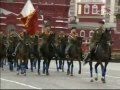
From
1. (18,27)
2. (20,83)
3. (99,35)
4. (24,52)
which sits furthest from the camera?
(18,27)

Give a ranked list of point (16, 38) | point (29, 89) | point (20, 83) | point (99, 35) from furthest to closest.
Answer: point (16, 38) < point (99, 35) < point (20, 83) < point (29, 89)

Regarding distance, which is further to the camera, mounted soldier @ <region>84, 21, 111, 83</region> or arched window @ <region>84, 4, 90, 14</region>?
arched window @ <region>84, 4, 90, 14</region>

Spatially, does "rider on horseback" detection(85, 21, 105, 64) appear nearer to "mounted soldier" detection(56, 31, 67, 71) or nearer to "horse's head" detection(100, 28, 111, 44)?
"horse's head" detection(100, 28, 111, 44)

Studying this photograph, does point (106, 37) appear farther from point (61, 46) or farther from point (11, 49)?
point (11, 49)

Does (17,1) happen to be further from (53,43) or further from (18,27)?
(53,43)

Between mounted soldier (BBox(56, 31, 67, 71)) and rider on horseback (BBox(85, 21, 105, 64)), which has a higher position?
rider on horseback (BBox(85, 21, 105, 64))

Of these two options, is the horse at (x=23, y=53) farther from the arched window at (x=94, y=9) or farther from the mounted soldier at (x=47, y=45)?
the arched window at (x=94, y=9)

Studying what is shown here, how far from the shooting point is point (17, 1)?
77.9m

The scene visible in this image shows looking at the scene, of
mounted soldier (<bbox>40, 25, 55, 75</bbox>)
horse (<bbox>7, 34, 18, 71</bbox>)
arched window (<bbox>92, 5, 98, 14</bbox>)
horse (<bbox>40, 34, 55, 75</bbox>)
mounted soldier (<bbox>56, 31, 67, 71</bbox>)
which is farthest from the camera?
arched window (<bbox>92, 5, 98, 14</bbox>)

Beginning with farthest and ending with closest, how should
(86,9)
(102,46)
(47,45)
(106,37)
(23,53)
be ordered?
(86,9)
(47,45)
(23,53)
(102,46)
(106,37)

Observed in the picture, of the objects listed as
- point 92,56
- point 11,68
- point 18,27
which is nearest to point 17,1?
point 18,27

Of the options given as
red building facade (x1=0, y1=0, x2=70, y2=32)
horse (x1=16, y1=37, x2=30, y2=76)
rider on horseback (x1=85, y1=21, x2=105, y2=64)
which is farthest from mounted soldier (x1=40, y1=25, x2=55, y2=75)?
red building facade (x1=0, y1=0, x2=70, y2=32)

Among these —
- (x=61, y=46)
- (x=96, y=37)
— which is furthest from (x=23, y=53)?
(x=61, y=46)

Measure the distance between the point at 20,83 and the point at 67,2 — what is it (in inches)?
2240
